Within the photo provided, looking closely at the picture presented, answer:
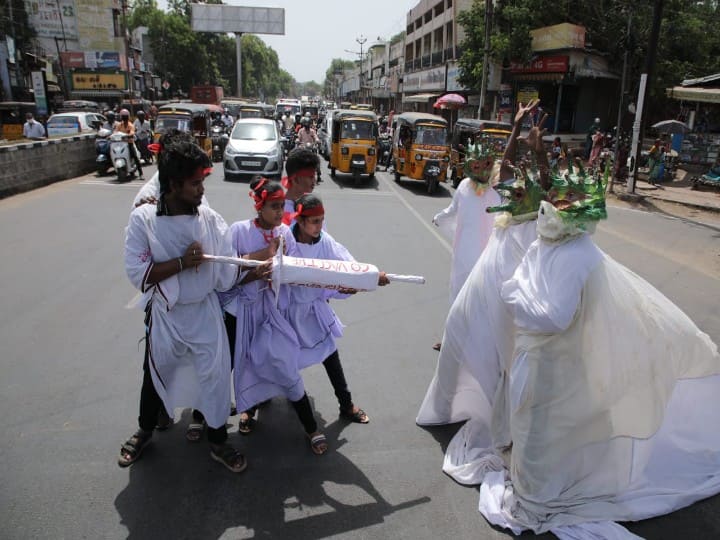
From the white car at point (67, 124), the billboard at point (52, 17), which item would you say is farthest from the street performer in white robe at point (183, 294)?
the billboard at point (52, 17)

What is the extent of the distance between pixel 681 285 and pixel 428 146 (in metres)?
9.91

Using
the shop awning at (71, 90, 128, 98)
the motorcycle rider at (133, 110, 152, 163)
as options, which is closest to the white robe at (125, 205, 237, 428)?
the motorcycle rider at (133, 110, 152, 163)

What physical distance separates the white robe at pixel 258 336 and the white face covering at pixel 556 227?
4.71 ft

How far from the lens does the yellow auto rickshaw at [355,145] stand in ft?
54.6

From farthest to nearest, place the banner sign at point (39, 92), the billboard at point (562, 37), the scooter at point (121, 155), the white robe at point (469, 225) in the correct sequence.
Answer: the banner sign at point (39, 92), the billboard at point (562, 37), the scooter at point (121, 155), the white robe at point (469, 225)

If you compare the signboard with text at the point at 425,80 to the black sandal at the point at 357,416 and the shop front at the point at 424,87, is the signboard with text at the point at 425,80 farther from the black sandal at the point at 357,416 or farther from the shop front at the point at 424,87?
the black sandal at the point at 357,416

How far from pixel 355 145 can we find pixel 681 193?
386 inches

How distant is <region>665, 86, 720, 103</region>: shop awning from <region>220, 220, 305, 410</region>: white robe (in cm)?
1790

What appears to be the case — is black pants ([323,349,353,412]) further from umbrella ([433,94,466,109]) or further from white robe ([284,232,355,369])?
umbrella ([433,94,466,109])

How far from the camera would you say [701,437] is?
3039mm

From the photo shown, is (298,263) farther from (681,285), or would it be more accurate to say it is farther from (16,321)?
(681,285)

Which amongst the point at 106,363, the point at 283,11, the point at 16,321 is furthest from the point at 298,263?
the point at 283,11

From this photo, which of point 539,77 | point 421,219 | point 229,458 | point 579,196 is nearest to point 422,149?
point 421,219

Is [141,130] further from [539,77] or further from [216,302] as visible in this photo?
[539,77]
